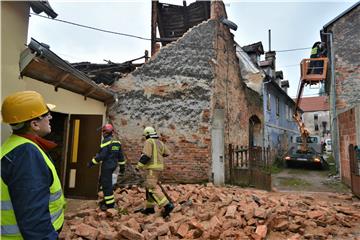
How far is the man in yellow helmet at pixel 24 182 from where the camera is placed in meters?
1.50

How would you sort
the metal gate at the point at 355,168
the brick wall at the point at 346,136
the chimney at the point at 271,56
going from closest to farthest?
1. the metal gate at the point at 355,168
2. the brick wall at the point at 346,136
3. the chimney at the point at 271,56

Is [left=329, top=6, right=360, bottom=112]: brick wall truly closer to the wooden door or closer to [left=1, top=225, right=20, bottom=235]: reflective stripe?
the wooden door

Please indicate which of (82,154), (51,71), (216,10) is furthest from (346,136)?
(51,71)

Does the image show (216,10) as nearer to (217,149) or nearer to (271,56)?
(217,149)

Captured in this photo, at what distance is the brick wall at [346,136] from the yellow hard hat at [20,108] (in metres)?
9.04

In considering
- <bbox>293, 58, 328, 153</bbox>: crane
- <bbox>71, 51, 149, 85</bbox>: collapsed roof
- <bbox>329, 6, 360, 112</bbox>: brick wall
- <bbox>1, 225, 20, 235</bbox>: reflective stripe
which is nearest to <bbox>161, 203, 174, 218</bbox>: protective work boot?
<bbox>1, 225, 20, 235</bbox>: reflective stripe

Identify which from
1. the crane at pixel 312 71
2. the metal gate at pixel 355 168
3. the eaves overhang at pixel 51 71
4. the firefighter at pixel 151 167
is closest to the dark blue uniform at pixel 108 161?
the firefighter at pixel 151 167

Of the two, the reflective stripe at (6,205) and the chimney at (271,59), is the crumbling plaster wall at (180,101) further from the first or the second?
the chimney at (271,59)

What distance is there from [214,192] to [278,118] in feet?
47.4

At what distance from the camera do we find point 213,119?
7.92 m

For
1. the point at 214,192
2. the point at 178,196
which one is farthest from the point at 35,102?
the point at 214,192

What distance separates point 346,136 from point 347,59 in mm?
5199

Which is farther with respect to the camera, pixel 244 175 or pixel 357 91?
pixel 357 91

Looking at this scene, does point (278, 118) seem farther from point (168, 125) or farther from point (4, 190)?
point (4, 190)
